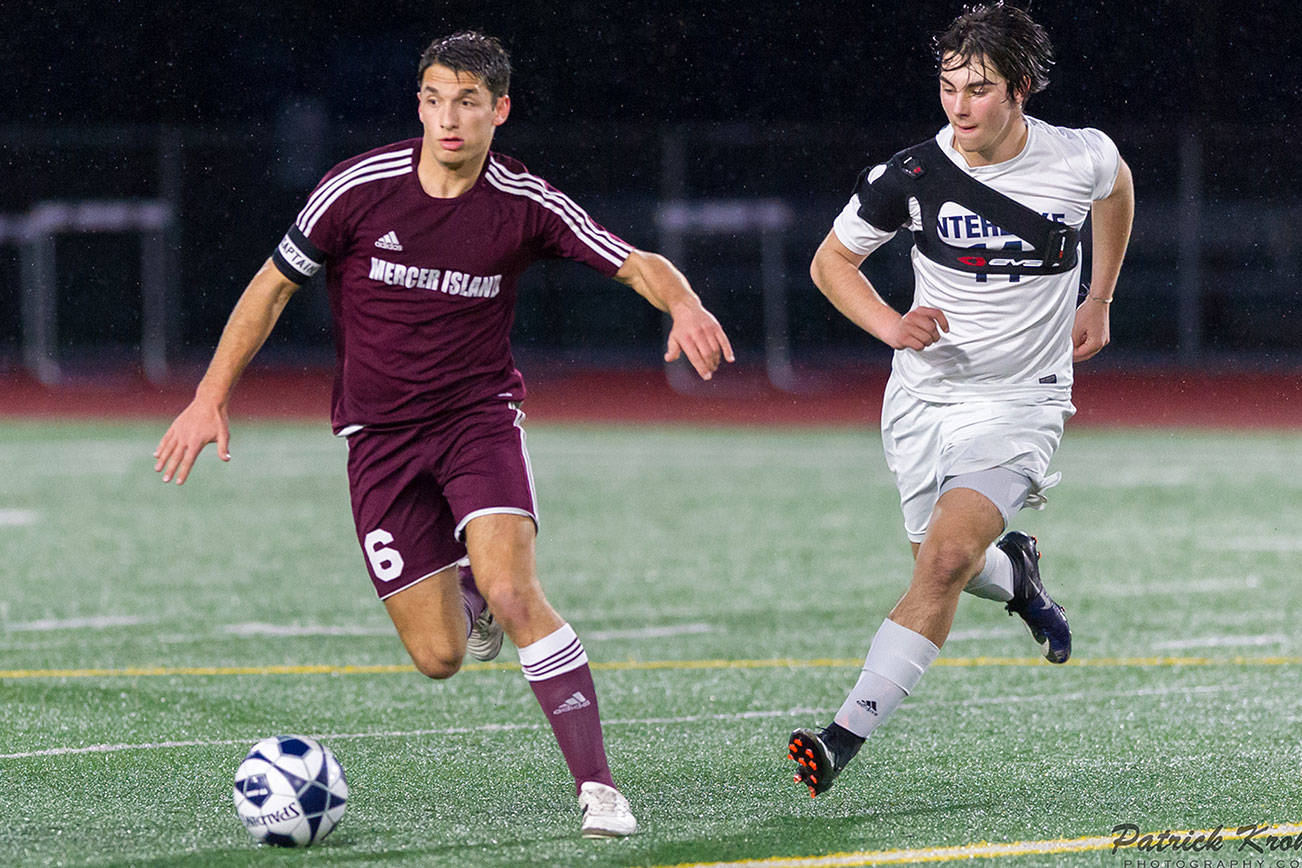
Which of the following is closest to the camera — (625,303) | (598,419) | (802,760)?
(802,760)

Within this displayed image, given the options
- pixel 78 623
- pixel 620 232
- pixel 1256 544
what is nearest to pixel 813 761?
pixel 78 623

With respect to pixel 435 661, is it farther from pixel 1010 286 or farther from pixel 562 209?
pixel 1010 286

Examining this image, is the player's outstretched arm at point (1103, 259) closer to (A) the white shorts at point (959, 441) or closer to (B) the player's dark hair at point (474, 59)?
(A) the white shorts at point (959, 441)

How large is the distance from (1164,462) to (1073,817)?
11838mm

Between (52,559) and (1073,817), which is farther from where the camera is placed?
(52,559)

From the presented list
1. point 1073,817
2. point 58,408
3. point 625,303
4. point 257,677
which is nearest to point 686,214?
point 625,303

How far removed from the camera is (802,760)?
4.87m

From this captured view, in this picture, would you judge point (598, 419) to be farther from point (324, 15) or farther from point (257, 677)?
point (257, 677)

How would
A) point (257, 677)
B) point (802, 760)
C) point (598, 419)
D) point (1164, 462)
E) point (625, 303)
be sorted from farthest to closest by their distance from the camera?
point (625, 303) → point (598, 419) → point (1164, 462) → point (257, 677) → point (802, 760)

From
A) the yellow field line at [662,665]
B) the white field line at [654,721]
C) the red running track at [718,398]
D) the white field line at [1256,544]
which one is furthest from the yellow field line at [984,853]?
the red running track at [718,398]

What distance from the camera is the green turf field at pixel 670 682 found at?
4.88 meters

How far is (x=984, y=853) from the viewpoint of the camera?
455 cm

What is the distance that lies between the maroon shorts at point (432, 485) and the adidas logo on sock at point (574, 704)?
1.61ft

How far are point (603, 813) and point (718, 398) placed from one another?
18755 mm
